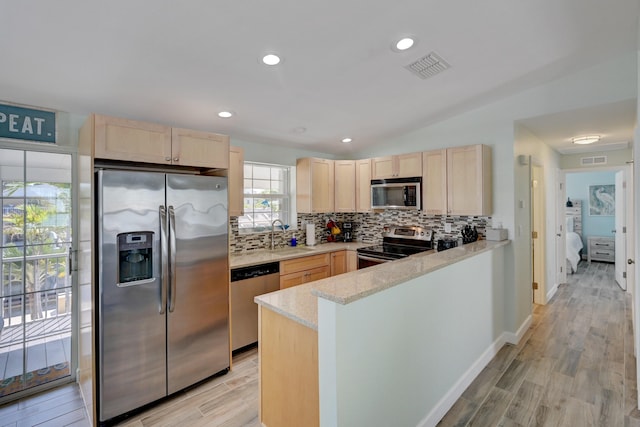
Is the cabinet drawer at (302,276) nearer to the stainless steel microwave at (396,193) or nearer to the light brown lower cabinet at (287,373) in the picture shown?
the stainless steel microwave at (396,193)

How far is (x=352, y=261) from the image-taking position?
4051mm

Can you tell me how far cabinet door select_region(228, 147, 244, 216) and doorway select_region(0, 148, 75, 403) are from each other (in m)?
1.34

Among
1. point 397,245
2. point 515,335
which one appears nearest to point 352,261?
point 397,245

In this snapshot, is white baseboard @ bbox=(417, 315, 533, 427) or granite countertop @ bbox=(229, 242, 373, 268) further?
granite countertop @ bbox=(229, 242, 373, 268)

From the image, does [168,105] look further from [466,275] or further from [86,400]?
[466,275]

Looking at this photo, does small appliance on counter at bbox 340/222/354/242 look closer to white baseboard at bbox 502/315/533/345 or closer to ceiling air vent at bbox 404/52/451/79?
white baseboard at bbox 502/315/533/345

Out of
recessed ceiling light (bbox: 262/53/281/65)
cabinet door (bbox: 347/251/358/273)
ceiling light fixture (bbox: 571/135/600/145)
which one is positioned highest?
recessed ceiling light (bbox: 262/53/281/65)

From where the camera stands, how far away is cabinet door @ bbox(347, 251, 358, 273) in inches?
158

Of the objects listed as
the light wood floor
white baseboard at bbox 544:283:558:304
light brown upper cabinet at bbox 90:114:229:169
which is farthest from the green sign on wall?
white baseboard at bbox 544:283:558:304

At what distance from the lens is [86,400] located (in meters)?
2.27

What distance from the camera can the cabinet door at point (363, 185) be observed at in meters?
4.22

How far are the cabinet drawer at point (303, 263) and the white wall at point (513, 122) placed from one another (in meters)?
1.96

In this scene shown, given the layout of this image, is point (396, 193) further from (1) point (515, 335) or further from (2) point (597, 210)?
(2) point (597, 210)

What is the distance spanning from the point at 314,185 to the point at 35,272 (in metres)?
2.95
